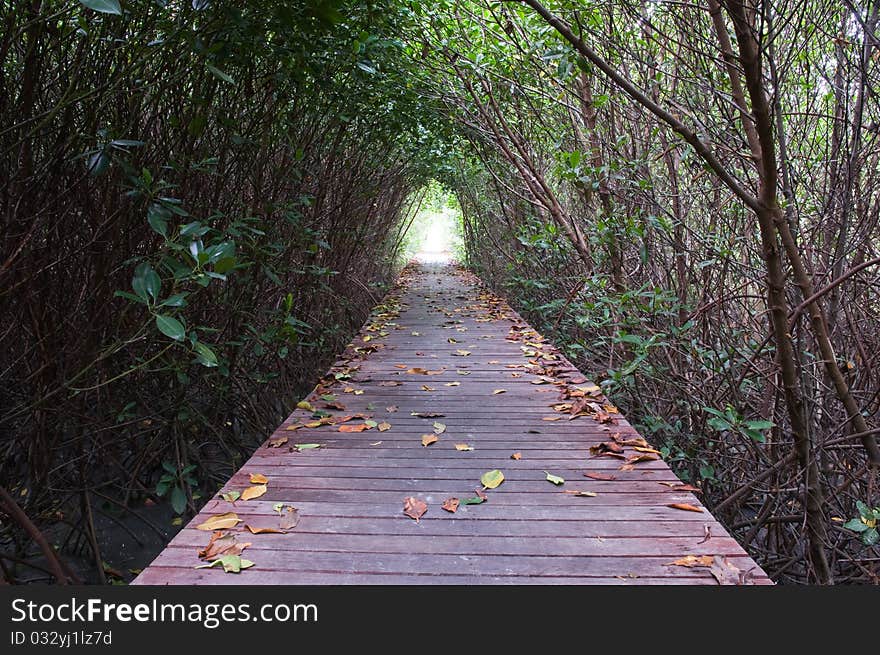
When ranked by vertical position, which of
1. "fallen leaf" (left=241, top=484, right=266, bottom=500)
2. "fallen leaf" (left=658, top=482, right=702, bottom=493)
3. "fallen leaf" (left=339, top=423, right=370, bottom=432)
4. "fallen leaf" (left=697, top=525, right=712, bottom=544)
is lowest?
"fallen leaf" (left=339, top=423, right=370, bottom=432)

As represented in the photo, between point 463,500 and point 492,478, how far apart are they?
0.23 m

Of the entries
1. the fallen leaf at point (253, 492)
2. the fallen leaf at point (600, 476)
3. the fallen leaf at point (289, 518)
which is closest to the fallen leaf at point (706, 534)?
the fallen leaf at point (600, 476)

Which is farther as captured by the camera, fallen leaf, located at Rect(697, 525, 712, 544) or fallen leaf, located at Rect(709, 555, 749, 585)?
fallen leaf, located at Rect(697, 525, 712, 544)

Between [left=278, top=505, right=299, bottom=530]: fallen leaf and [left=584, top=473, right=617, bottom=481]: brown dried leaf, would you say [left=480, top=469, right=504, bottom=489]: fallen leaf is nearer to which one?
[left=584, top=473, right=617, bottom=481]: brown dried leaf

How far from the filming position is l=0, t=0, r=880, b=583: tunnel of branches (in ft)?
6.48

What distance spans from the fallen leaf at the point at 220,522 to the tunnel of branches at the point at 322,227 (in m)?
0.56

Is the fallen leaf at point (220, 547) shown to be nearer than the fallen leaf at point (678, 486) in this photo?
Yes

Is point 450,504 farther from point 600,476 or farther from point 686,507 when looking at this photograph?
point 686,507

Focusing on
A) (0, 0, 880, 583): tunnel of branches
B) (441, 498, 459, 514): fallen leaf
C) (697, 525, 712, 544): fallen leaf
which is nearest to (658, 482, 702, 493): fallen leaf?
(697, 525, 712, 544): fallen leaf

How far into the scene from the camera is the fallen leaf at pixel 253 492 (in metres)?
2.10

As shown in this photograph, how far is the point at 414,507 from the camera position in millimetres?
2057

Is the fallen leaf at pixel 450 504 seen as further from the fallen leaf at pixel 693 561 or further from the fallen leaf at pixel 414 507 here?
the fallen leaf at pixel 693 561

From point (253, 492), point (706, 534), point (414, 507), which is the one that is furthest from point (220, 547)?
point (706, 534)

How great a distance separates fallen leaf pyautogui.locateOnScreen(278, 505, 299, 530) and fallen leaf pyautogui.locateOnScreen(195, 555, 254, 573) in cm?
22
